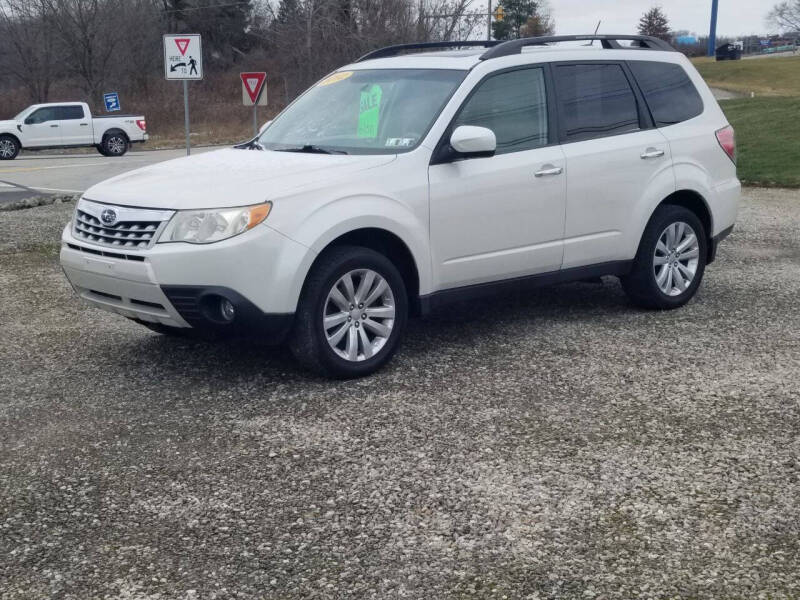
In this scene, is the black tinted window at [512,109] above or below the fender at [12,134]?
above

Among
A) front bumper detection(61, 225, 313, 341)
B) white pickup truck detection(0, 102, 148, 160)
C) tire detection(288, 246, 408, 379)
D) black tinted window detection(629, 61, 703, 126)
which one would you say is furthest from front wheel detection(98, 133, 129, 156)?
tire detection(288, 246, 408, 379)

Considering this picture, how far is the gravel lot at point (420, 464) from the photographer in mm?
3562

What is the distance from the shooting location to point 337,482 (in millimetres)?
4320

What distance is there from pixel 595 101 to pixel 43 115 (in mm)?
27759

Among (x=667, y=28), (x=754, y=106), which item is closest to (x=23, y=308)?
(x=754, y=106)

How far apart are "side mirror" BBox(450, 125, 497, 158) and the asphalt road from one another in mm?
12903

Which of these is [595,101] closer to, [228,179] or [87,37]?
[228,179]

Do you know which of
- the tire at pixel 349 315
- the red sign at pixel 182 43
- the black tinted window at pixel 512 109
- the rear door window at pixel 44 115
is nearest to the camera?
the tire at pixel 349 315

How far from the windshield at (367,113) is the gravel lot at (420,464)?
1.33 meters

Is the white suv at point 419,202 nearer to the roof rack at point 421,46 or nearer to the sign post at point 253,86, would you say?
the roof rack at point 421,46

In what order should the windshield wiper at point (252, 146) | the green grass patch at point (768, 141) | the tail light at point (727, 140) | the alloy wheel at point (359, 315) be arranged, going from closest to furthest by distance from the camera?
the alloy wheel at point (359, 315) → the windshield wiper at point (252, 146) → the tail light at point (727, 140) → the green grass patch at point (768, 141)

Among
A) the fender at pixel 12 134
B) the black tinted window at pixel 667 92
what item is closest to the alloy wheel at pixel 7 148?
the fender at pixel 12 134

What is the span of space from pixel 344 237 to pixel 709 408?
7.04 feet

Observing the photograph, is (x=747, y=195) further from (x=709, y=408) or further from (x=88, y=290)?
(x=88, y=290)
